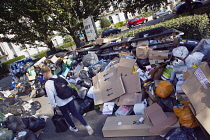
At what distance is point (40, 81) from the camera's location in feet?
22.0

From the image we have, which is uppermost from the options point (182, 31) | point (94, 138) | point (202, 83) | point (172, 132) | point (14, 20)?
point (14, 20)

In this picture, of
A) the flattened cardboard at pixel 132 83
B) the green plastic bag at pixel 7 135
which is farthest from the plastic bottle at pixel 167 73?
the green plastic bag at pixel 7 135

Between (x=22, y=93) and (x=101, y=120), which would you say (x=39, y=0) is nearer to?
(x=22, y=93)

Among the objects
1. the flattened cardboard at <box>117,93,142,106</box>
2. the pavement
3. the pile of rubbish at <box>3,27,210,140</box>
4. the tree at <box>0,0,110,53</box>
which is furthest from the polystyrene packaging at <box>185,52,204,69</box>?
the tree at <box>0,0,110,53</box>

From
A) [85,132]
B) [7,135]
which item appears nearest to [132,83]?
[85,132]

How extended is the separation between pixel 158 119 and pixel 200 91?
0.81 metres

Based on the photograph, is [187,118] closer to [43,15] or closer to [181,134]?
[181,134]

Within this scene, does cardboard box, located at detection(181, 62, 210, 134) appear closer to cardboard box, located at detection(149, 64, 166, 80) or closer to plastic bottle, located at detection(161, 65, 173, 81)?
plastic bottle, located at detection(161, 65, 173, 81)

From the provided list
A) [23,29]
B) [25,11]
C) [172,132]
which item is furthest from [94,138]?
[23,29]

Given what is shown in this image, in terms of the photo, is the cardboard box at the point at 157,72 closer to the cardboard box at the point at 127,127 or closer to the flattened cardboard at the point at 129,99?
the flattened cardboard at the point at 129,99

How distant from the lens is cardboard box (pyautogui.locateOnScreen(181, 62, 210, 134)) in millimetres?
2051

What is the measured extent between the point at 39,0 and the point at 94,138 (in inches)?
271

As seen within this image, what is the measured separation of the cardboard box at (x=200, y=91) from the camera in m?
2.05

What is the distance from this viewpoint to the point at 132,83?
3574 mm
